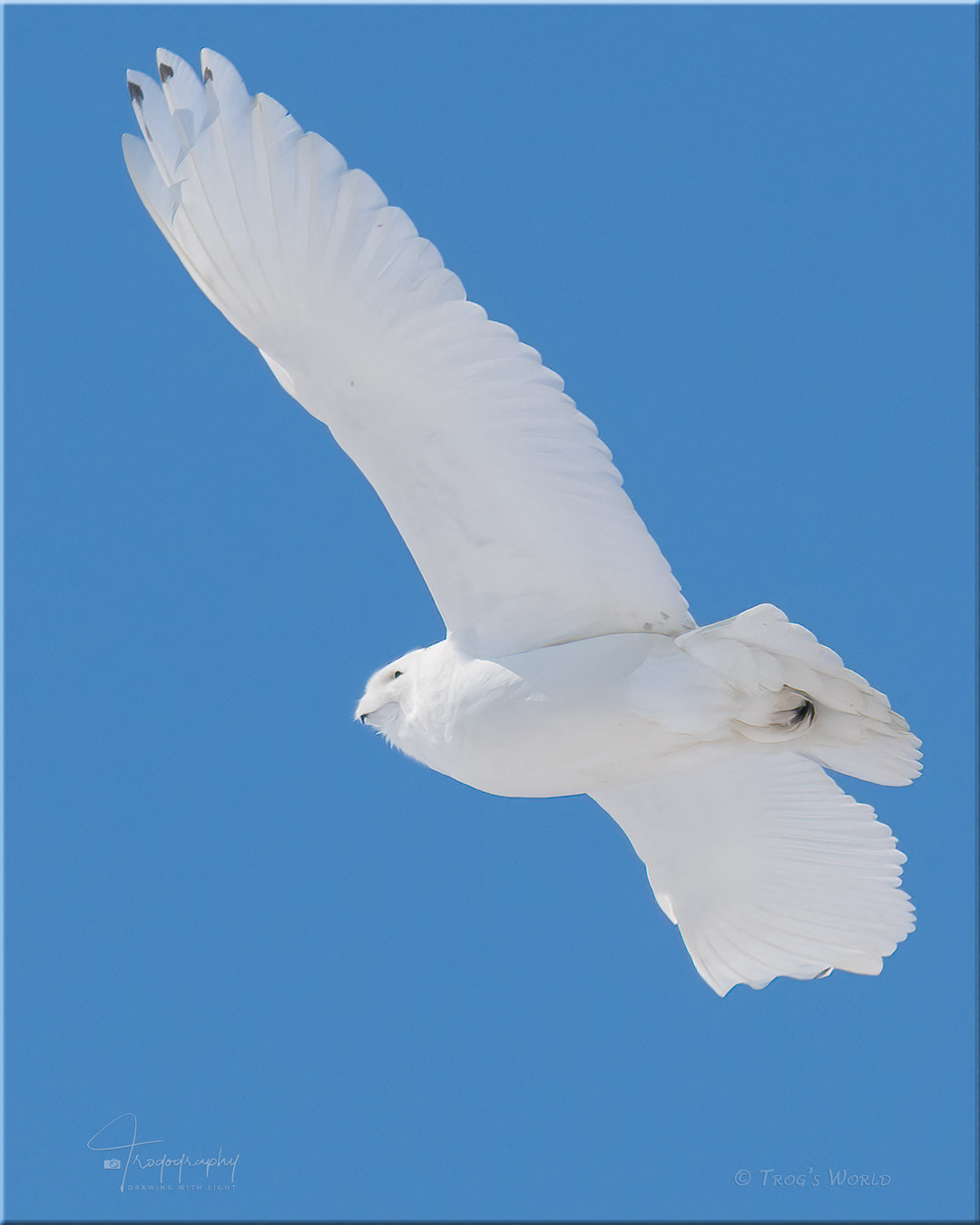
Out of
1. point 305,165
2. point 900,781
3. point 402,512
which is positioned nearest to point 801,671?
point 900,781

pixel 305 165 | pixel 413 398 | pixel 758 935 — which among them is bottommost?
pixel 758 935

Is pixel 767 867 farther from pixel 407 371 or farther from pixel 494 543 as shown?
pixel 407 371

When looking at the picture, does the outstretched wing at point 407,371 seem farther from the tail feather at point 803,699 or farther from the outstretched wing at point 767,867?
the outstretched wing at point 767,867

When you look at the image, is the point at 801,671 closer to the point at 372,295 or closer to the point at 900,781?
the point at 900,781

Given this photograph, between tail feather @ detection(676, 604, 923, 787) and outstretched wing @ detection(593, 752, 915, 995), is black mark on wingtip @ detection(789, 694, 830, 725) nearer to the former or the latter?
tail feather @ detection(676, 604, 923, 787)

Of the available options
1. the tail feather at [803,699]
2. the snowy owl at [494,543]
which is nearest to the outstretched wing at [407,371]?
the snowy owl at [494,543]

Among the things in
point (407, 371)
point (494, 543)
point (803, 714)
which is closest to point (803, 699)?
point (803, 714)

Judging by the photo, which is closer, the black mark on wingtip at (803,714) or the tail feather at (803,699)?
the tail feather at (803,699)
